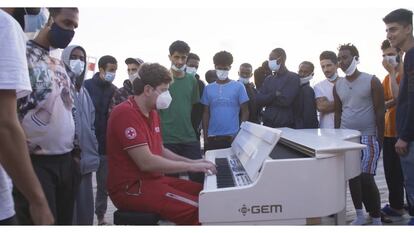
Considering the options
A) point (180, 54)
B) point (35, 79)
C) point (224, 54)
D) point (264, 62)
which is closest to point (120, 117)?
point (35, 79)

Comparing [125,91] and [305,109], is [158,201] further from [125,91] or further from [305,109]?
[305,109]

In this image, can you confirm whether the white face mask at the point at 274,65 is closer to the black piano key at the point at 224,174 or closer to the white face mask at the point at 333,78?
the white face mask at the point at 333,78

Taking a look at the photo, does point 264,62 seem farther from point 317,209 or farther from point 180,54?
point 317,209

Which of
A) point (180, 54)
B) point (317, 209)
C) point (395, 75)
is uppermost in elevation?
point (180, 54)

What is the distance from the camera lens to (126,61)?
17.0ft

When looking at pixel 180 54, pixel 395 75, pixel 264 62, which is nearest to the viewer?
pixel 395 75

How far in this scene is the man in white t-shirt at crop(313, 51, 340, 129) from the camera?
4453 mm

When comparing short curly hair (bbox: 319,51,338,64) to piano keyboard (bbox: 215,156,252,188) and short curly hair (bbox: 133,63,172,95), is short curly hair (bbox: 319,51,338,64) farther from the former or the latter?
short curly hair (bbox: 133,63,172,95)

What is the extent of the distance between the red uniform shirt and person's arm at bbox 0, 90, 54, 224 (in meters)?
1.13

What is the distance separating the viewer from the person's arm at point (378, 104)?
3.81 m

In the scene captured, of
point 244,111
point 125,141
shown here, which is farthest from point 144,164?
point 244,111

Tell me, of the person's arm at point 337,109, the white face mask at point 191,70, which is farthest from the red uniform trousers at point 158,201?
the white face mask at point 191,70

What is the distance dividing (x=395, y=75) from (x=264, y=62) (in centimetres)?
194

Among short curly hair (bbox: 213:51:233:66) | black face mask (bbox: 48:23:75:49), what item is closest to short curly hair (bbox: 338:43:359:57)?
short curly hair (bbox: 213:51:233:66)
